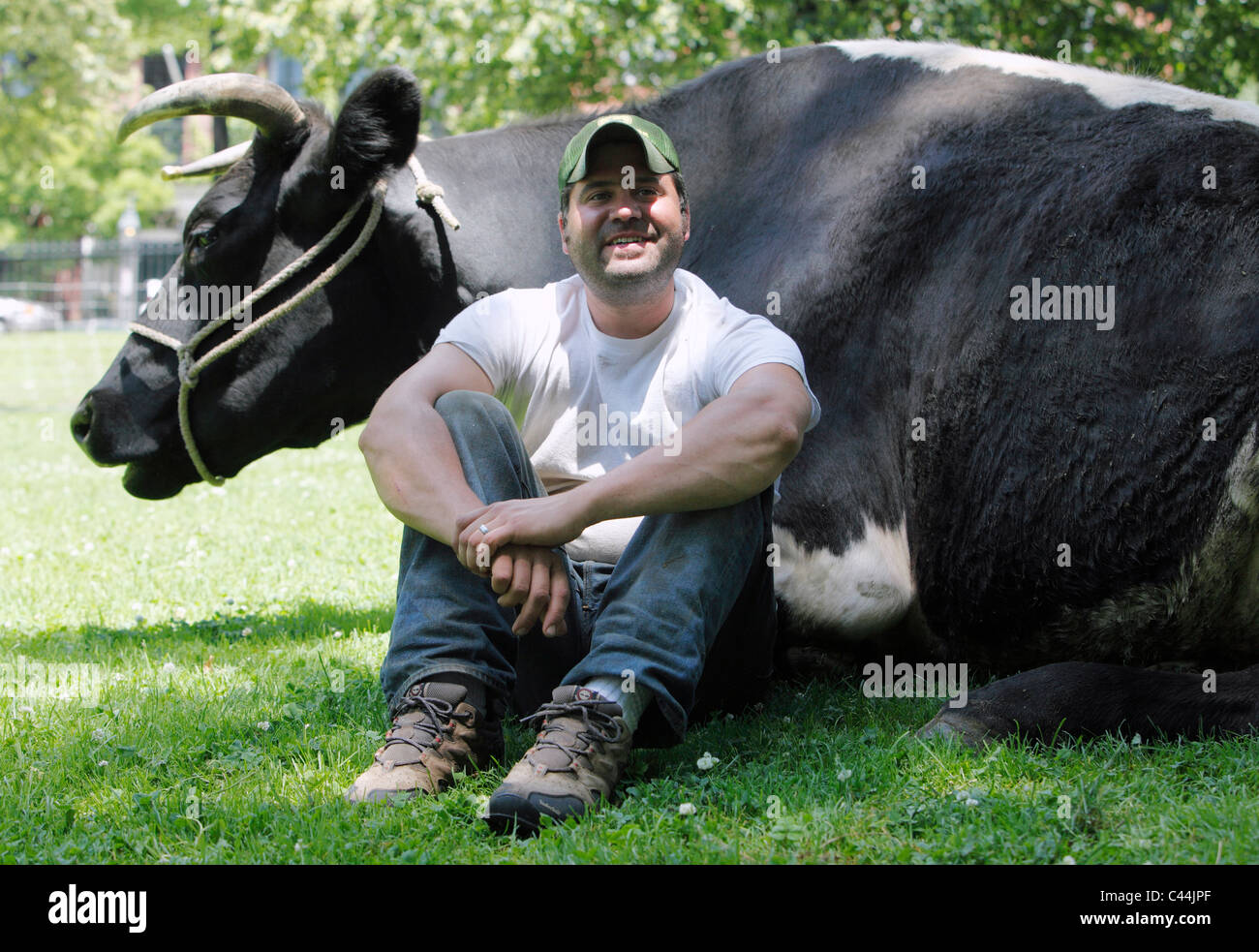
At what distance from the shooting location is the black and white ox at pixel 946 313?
3.67 meters

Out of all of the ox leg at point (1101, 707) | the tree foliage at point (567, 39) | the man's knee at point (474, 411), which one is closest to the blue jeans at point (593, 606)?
the man's knee at point (474, 411)

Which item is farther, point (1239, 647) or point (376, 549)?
point (376, 549)

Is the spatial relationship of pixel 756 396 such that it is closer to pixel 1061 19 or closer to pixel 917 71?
pixel 917 71

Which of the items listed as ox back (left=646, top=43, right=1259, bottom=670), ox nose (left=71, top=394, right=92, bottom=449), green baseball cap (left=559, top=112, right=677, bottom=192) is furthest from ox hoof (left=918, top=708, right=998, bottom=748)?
ox nose (left=71, top=394, right=92, bottom=449)

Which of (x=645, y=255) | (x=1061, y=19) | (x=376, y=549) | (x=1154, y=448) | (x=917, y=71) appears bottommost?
(x=376, y=549)

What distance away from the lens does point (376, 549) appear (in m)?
7.24

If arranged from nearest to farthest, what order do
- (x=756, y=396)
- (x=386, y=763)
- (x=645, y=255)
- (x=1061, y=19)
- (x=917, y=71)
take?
(x=386, y=763)
(x=756, y=396)
(x=645, y=255)
(x=917, y=71)
(x=1061, y=19)

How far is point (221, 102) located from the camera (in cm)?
503

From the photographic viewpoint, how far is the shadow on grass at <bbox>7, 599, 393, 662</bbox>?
498cm

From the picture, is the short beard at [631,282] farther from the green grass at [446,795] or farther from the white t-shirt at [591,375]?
the green grass at [446,795]

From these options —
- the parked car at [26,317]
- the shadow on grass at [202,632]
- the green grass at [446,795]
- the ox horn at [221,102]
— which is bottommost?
the shadow on grass at [202,632]

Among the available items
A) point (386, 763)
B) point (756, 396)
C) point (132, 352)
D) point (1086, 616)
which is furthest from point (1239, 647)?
point (132, 352)

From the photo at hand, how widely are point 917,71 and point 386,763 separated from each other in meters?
3.08

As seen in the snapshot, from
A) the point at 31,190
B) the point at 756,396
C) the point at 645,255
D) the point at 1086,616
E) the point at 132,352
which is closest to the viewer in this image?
the point at 756,396
